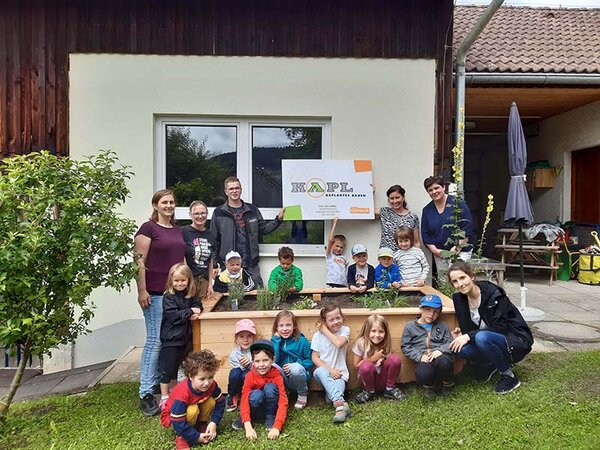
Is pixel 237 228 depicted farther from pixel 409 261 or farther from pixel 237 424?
pixel 237 424

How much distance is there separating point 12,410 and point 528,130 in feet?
36.1

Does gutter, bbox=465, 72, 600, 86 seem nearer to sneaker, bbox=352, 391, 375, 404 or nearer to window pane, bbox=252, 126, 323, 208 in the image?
window pane, bbox=252, 126, 323, 208

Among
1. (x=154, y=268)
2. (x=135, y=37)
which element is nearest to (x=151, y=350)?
(x=154, y=268)

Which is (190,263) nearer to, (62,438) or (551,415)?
(62,438)

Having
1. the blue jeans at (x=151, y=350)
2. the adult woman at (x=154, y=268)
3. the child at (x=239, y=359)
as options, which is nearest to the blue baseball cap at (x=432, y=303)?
the child at (x=239, y=359)

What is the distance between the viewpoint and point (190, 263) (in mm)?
4059

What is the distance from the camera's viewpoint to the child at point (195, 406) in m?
2.78

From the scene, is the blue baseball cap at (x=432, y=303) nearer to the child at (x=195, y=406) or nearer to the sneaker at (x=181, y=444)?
the child at (x=195, y=406)

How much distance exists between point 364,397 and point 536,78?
17.9 ft

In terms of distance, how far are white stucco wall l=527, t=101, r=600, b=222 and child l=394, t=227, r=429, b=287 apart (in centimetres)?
586

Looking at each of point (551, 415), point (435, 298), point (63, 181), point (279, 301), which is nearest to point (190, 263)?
point (279, 301)

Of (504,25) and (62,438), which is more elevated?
(504,25)

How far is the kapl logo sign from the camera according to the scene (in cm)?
515

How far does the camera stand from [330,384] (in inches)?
128
